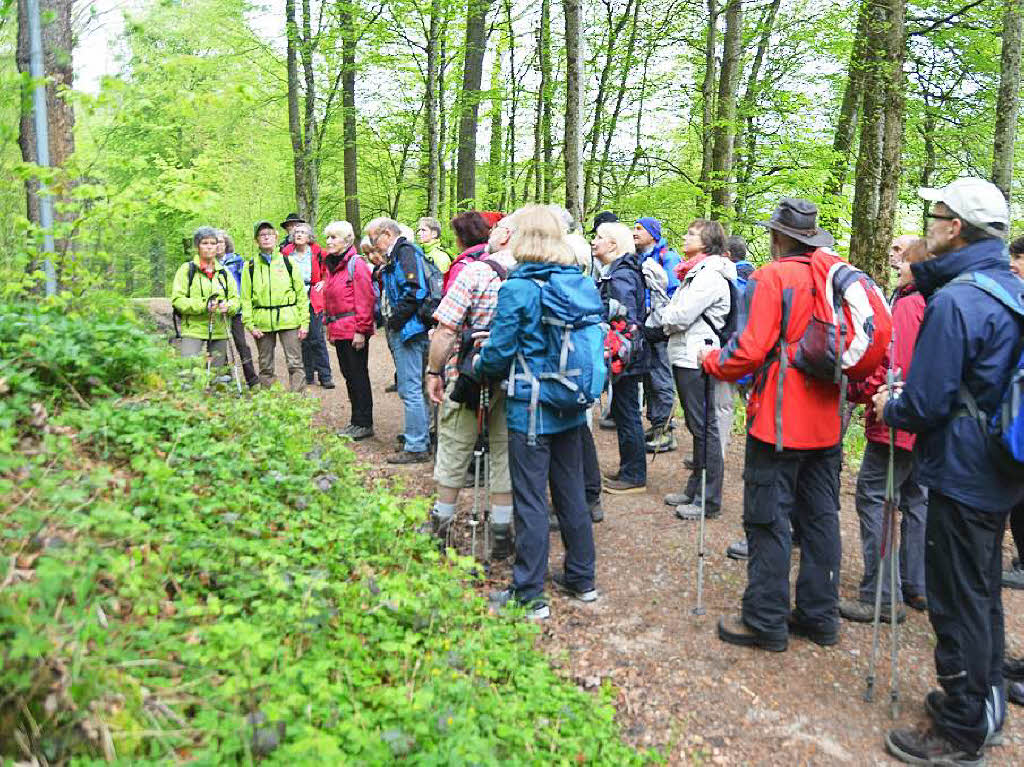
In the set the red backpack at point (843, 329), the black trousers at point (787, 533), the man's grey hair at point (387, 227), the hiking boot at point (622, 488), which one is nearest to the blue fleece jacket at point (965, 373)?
the red backpack at point (843, 329)

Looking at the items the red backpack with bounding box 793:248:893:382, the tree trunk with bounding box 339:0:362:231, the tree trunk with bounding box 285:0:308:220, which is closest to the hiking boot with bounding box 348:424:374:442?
the red backpack with bounding box 793:248:893:382

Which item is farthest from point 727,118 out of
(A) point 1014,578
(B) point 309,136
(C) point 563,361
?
(B) point 309,136

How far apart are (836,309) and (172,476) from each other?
12.1 ft

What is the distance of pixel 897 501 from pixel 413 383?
4495mm

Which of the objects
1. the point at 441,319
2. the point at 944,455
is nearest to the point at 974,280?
the point at 944,455

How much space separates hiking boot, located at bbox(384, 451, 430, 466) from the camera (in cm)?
742

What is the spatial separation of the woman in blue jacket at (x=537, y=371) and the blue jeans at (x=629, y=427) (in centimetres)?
222

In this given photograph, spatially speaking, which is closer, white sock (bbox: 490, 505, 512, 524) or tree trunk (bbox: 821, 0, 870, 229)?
white sock (bbox: 490, 505, 512, 524)

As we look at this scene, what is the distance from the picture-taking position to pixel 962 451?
120 inches

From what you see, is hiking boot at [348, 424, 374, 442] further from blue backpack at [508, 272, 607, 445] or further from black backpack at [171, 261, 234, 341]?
blue backpack at [508, 272, 607, 445]

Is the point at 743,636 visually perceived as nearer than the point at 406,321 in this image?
Yes

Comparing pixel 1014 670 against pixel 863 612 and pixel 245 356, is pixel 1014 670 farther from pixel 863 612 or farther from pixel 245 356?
pixel 245 356

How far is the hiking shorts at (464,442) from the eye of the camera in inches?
201

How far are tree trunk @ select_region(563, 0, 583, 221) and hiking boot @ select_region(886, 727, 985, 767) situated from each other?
660 cm
